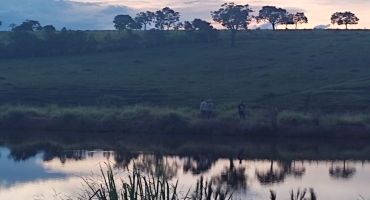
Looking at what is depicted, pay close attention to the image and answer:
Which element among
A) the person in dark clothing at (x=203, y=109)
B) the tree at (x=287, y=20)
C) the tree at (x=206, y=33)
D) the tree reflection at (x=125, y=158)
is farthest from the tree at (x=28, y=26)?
the tree reflection at (x=125, y=158)

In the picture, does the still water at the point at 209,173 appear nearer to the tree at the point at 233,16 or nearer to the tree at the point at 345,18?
the tree at the point at 233,16

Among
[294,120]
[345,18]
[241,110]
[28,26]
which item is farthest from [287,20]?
[294,120]

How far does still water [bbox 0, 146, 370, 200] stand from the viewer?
17.2m

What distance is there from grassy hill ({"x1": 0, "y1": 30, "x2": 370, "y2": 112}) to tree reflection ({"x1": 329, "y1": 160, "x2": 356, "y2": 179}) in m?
17.9

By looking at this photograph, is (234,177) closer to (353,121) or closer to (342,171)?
(342,171)

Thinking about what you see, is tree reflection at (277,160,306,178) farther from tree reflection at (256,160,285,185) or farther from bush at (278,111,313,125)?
bush at (278,111,313,125)

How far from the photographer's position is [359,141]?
30547mm

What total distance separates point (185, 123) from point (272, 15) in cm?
6745

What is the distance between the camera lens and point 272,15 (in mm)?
97188

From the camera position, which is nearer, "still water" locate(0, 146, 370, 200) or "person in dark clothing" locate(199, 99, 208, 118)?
"still water" locate(0, 146, 370, 200)

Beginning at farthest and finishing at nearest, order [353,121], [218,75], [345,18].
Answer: [345,18]
[218,75]
[353,121]

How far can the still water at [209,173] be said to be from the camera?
56.4 feet

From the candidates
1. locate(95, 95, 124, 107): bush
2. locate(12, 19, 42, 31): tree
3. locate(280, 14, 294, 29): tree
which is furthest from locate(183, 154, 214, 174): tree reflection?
locate(280, 14, 294, 29): tree

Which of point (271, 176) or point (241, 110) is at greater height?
point (241, 110)
